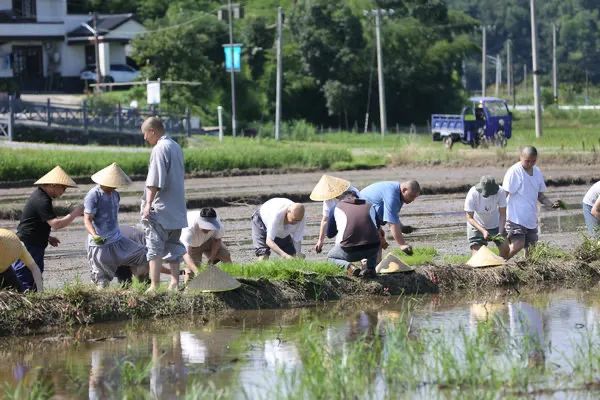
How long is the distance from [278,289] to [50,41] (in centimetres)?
4972

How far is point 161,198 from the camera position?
11.3 metres

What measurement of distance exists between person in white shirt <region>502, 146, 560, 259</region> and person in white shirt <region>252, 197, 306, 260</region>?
91.4 inches

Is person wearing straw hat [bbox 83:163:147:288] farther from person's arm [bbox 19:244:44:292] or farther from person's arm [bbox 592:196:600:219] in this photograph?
person's arm [bbox 592:196:600:219]

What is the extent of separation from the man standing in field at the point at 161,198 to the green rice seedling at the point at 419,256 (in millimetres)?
3105

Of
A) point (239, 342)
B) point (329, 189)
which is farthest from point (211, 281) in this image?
point (329, 189)

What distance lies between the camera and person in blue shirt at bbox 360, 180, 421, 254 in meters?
12.7

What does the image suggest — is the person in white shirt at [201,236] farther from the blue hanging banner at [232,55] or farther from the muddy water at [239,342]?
the blue hanging banner at [232,55]

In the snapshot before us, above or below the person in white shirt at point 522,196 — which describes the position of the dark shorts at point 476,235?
below

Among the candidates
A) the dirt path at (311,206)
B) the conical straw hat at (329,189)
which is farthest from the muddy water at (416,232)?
the conical straw hat at (329,189)

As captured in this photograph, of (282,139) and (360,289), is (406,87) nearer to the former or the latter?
(282,139)

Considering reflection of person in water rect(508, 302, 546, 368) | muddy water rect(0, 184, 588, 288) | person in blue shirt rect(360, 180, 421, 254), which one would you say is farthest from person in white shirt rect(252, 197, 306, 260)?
reflection of person in water rect(508, 302, 546, 368)

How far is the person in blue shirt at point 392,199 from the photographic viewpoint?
12.7 meters

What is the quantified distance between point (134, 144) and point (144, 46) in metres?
14.0

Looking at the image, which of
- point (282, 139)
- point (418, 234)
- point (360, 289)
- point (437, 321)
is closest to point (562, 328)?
point (437, 321)
